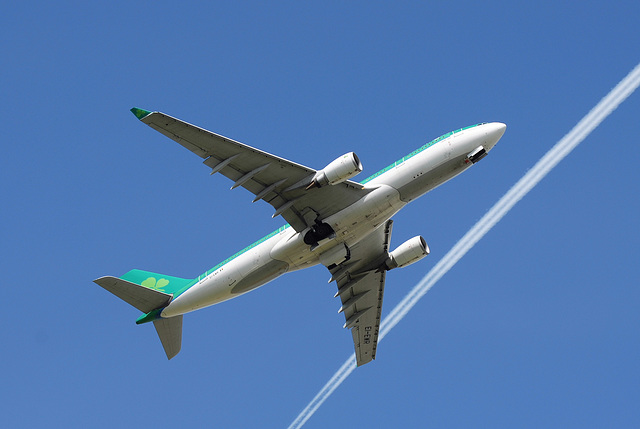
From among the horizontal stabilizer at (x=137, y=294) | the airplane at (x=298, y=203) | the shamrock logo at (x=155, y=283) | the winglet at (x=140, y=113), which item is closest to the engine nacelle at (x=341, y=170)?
the airplane at (x=298, y=203)

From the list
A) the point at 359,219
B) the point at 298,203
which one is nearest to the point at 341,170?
the point at 359,219

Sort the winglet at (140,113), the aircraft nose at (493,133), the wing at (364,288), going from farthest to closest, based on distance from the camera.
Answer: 1. the wing at (364,288)
2. the aircraft nose at (493,133)
3. the winglet at (140,113)

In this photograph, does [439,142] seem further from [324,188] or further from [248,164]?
[248,164]

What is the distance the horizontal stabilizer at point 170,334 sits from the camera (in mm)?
52781

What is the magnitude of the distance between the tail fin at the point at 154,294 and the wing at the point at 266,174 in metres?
8.75

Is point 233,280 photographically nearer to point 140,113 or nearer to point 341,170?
point 341,170

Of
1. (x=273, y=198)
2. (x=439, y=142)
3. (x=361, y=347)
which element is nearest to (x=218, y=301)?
(x=273, y=198)

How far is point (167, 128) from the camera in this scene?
139 feet

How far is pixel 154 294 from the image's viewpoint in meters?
50.2

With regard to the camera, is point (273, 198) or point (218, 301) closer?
point (273, 198)

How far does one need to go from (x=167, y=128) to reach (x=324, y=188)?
976 centimetres

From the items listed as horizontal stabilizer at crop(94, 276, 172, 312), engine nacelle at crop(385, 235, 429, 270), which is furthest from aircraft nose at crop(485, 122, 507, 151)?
horizontal stabilizer at crop(94, 276, 172, 312)

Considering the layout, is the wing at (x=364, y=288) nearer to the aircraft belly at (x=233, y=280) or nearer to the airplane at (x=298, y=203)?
the airplane at (x=298, y=203)

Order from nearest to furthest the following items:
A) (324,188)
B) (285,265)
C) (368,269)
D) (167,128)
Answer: (167,128), (324,188), (285,265), (368,269)
